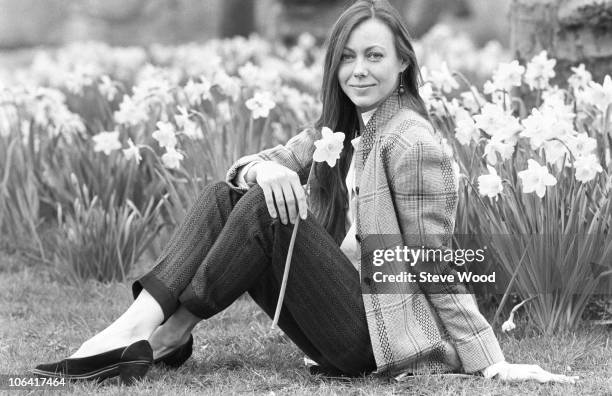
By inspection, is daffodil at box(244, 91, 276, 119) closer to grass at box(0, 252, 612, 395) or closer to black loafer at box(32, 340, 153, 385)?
grass at box(0, 252, 612, 395)

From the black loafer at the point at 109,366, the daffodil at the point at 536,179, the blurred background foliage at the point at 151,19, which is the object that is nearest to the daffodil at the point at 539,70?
the daffodil at the point at 536,179

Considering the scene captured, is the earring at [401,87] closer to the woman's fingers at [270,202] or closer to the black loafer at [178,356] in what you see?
the woman's fingers at [270,202]

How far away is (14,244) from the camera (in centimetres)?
420

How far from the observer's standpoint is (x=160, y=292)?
2500 mm

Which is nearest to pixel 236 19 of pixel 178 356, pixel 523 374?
pixel 178 356

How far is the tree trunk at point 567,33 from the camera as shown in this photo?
4.30 meters

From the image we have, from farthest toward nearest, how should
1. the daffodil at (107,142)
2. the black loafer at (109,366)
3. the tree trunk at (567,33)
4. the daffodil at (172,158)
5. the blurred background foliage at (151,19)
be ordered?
1. the blurred background foliage at (151,19)
2. the tree trunk at (567,33)
3. the daffodil at (107,142)
4. the daffodil at (172,158)
5. the black loafer at (109,366)

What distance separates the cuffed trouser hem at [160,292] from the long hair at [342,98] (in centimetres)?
49

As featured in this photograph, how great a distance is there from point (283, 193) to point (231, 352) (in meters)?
0.79

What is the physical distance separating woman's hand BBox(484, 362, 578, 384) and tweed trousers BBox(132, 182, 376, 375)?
312mm

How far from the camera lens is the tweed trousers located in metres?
2.45

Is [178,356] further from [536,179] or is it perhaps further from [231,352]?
[536,179]

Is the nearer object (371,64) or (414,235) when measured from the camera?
(414,235)

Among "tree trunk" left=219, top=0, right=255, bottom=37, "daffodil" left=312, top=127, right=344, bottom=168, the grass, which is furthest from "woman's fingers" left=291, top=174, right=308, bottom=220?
"tree trunk" left=219, top=0, right=255, bottom=37
